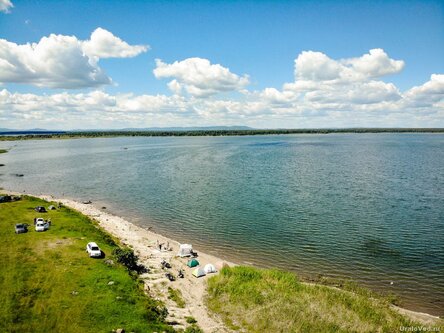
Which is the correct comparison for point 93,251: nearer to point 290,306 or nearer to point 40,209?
point 290,306

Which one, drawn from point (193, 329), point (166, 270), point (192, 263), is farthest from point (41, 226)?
point (193, 329)

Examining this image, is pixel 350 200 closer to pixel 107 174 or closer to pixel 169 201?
pixel 169 201

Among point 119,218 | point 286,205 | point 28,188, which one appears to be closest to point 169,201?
point 119,218

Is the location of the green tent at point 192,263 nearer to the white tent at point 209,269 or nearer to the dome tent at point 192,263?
the dome tent at point 192,263

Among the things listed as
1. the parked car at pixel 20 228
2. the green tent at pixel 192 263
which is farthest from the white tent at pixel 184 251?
the parked car at pixel 20 228

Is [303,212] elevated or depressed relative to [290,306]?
elevated

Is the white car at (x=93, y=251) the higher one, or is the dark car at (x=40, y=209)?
the dark car at (x=40, y=209)

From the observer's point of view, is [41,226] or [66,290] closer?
[66,290]
